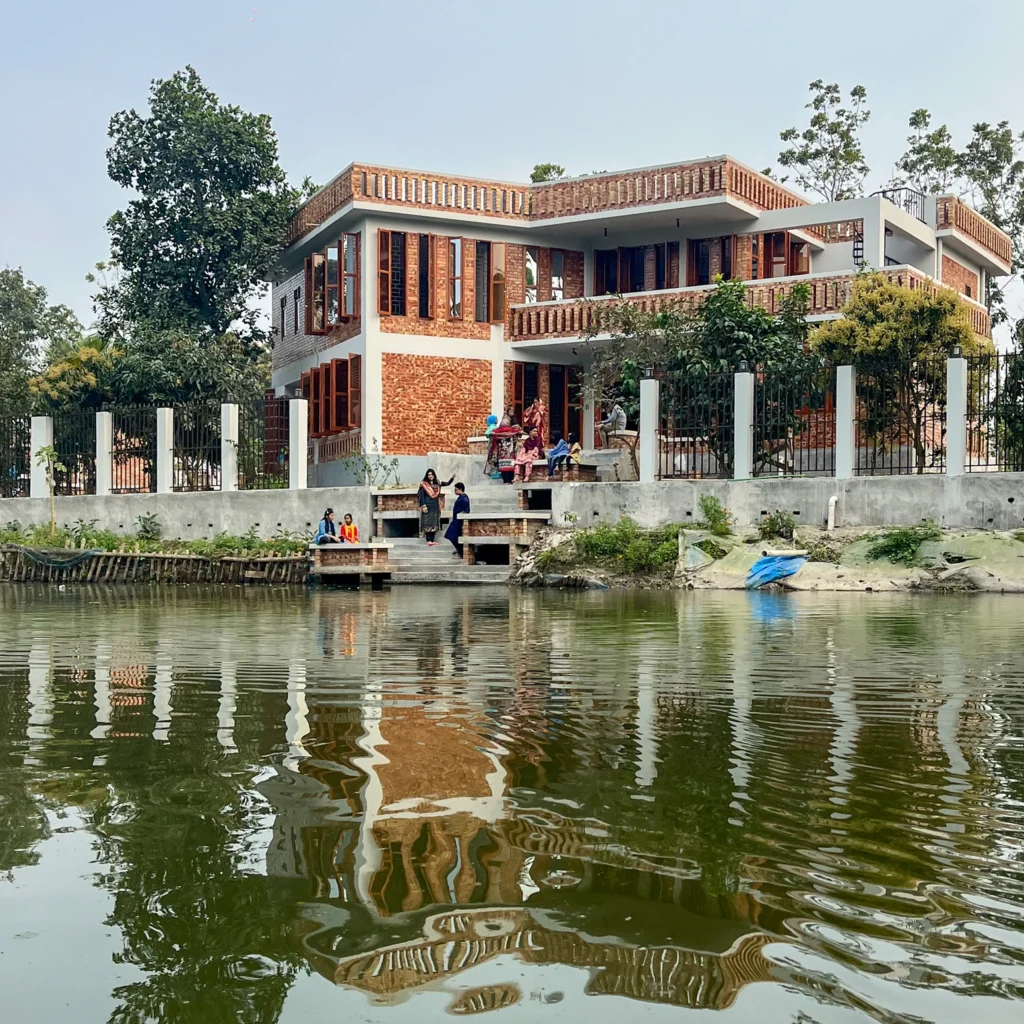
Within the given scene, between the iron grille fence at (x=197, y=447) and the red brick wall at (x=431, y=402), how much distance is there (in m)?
3.96

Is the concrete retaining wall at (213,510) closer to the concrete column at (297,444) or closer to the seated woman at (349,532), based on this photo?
the concrete column at (297,444)

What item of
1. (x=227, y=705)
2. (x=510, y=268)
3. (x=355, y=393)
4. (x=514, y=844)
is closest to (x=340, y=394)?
(x=355, y=393)

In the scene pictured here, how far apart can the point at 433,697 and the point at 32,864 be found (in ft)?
11.2

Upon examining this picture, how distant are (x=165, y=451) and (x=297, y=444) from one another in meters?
3.38

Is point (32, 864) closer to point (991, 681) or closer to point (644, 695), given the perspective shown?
point (644, 695)

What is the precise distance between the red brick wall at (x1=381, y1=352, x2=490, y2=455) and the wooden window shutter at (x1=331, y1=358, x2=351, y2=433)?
50.0 inches

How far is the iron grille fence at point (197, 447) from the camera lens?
26688 mm

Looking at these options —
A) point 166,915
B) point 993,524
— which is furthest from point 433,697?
point 993,524

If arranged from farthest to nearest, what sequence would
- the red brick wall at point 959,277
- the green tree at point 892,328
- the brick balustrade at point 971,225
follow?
1. the red brick wall at point 959,277
2. the brick balustrade at point 971,225
3. the green tree at point 892,328

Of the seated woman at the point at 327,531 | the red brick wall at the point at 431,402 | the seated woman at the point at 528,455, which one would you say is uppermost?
the red brick wall at the point at 431,402

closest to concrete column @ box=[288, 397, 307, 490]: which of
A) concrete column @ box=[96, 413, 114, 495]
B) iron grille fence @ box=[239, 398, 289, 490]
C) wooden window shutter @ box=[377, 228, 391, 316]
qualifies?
iron grille fence @ box=[239, 398, 289, 490]

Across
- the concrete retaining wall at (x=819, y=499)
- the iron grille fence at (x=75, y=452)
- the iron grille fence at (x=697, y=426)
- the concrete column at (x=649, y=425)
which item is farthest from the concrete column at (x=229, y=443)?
the iron grille fence at (x=697, y=426)

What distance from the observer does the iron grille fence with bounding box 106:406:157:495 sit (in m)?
27.6

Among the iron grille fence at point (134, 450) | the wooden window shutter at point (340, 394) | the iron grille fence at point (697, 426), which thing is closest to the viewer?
the iron grille fence at point (697, 426)
